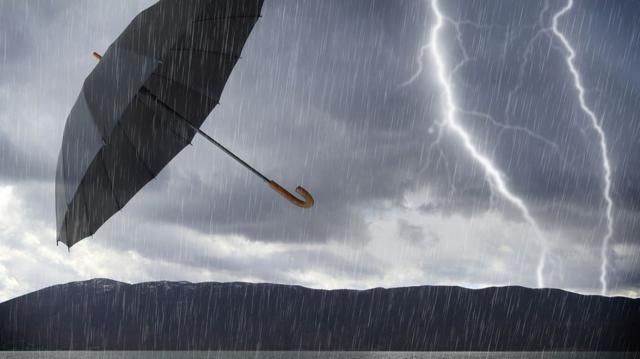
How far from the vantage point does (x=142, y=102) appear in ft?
25.7

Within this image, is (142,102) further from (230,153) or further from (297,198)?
(297,198)

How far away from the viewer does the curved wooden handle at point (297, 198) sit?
7062 millimetres

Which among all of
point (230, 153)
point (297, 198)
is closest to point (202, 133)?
point (230, 153)

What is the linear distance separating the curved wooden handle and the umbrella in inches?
0.5

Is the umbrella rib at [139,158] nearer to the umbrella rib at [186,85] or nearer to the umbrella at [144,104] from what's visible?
the umbrella at [144,104]

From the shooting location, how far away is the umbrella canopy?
6426 millimetres

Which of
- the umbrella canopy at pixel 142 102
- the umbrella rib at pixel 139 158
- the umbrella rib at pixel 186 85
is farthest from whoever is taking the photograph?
the umbrella rib at pixel 139 158

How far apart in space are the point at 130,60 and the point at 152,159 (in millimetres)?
2030

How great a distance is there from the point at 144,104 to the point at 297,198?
268 centimetres

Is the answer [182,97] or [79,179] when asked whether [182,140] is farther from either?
[79,179]

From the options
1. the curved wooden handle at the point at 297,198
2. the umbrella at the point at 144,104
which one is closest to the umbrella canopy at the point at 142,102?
the umbrella at the point at 144,104

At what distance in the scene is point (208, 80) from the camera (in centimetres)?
823

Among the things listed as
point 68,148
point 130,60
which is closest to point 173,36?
point 130,60

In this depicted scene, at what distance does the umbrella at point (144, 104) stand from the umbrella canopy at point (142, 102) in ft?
0.04
